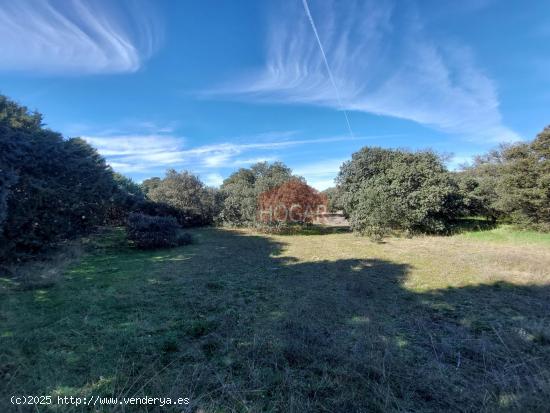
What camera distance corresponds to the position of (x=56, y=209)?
25.3ft

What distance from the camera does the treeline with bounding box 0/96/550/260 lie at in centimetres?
678

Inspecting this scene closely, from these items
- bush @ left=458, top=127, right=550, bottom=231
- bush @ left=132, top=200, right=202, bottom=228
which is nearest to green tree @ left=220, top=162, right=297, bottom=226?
bush @ left=132, top=200, right=202, bottom=228

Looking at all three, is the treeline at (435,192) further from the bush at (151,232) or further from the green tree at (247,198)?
the bush at (151,232)

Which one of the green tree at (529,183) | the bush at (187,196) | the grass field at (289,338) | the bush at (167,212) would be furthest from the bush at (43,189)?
the green tree at (529,183)

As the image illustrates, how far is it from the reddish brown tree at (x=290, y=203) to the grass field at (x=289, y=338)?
755 cm

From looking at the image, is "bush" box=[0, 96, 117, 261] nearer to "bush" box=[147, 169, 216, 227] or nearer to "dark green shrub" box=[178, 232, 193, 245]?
"dark green shrub" box=[178, 232, 193, 245]

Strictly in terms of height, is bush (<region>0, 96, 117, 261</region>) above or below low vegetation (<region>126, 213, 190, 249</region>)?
above

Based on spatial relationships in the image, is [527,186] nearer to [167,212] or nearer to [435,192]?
[435,192]

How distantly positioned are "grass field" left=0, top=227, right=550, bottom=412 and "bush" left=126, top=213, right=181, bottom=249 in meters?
3.00

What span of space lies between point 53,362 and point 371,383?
9.79ft

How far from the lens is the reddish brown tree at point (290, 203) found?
1345cm

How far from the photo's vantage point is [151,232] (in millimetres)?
9227

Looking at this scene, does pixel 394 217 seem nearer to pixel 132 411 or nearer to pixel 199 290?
pixel 199 290

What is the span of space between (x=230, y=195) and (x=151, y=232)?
8.02 metres
